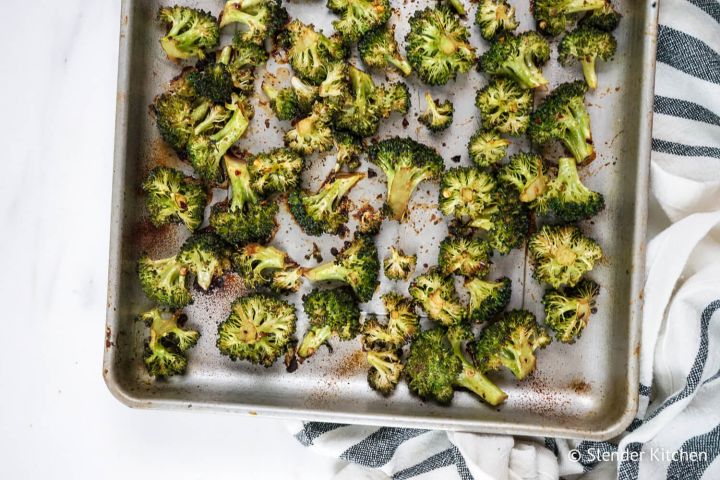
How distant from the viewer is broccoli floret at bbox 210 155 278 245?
2.50 meters

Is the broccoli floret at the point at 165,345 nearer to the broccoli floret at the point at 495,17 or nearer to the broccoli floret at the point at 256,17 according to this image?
the broccoli floret at the point at 256,17

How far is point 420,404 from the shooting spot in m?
2.54

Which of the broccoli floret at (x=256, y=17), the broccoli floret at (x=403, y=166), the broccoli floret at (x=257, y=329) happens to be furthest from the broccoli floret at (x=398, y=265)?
the broccoli floret at (x=256, y=17)

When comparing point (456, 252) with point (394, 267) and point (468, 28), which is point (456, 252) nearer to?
point (394, 267)

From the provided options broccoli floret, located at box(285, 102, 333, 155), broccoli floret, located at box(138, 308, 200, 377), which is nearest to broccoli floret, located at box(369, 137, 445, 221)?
broccoli floret, located at box(285, 102, 333, 155)

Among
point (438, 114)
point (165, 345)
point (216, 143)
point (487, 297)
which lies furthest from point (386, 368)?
point (216, 143)

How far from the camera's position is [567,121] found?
242cm

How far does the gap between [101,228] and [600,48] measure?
2151 mm

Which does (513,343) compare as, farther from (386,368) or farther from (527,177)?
(527,177)

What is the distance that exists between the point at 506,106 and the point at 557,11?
41 cm

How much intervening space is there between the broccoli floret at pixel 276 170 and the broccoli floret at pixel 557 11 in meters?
1.07

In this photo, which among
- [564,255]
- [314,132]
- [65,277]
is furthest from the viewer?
[65,277]

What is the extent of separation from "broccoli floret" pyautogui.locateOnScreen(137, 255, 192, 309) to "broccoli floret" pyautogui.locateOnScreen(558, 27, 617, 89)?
1696 mm

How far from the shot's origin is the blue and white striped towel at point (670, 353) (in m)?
2.43
